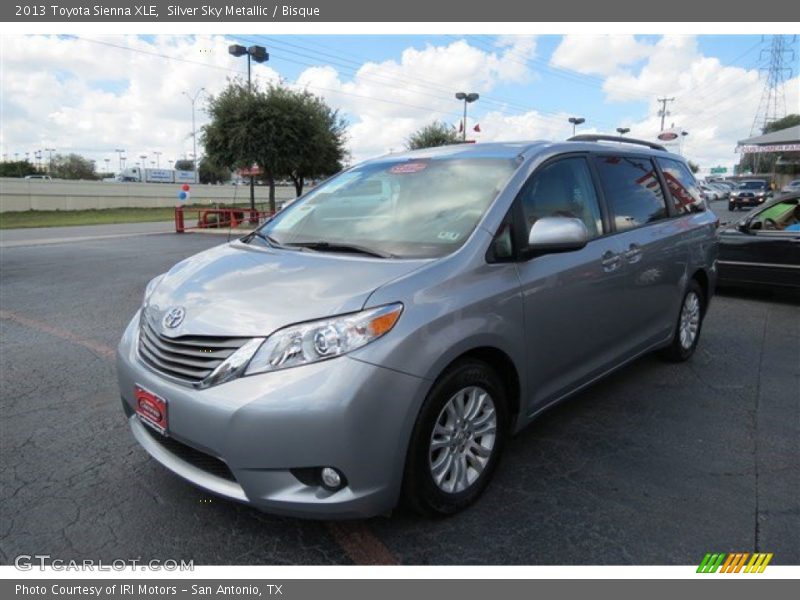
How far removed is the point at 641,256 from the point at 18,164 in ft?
368

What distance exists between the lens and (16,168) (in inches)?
3585

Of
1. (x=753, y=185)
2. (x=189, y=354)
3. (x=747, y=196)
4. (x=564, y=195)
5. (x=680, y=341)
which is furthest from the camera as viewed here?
(x=753, y=185)

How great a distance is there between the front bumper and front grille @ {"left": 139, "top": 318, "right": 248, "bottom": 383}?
0.10 m

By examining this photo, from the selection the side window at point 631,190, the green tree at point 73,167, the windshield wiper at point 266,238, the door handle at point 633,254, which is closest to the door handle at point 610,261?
the door handle at point 633,254

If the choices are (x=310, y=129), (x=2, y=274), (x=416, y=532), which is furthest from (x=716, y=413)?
(x=310, y=129)

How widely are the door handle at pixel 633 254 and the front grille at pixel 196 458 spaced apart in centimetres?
290

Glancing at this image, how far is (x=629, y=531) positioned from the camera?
274cm

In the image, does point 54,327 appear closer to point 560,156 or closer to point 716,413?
point 560,156

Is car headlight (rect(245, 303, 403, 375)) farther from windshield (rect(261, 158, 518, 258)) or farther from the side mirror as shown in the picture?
the side mirror

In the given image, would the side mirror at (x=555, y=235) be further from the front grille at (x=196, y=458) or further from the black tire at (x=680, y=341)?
the black tire at (x=680, y=341)

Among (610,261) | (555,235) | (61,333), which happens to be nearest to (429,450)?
(555,235)

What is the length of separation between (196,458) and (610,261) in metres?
2.73

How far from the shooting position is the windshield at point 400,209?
10.2 feet

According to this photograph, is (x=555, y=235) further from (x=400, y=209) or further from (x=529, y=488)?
(x=529, y=488)
